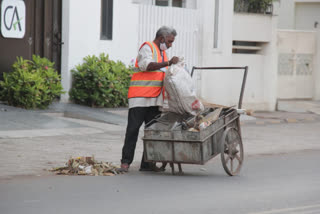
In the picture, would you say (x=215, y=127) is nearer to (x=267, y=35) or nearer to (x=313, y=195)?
(x=313, y=195)

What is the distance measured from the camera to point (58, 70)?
56.8 feet

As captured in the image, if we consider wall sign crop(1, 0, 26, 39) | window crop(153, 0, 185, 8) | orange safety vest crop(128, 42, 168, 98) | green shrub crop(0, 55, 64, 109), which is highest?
window crop(153, 0, 185, 8)

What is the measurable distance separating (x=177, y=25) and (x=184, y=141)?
10.9 metres

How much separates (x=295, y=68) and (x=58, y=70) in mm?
10941

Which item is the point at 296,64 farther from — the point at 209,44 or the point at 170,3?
the point at 170,3

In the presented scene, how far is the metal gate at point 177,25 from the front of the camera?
18.5 metres

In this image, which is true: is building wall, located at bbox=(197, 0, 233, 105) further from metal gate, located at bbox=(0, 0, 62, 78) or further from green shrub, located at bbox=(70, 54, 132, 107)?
metal gate, located at bbox=(0, 0, 62, 78)

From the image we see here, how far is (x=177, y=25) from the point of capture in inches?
756

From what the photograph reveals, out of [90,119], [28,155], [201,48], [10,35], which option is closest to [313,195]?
[28,155]

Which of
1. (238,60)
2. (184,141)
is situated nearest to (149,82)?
(184,141)

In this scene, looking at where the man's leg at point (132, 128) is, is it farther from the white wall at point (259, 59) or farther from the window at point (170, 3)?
the white wall at point (259, 59)

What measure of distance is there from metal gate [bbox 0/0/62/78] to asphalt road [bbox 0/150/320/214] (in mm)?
7628

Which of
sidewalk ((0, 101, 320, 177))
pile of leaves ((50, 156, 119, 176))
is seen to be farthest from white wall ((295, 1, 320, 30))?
pile of leaves ((50, 156, 119, 176))

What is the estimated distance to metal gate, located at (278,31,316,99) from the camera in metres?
24.8
